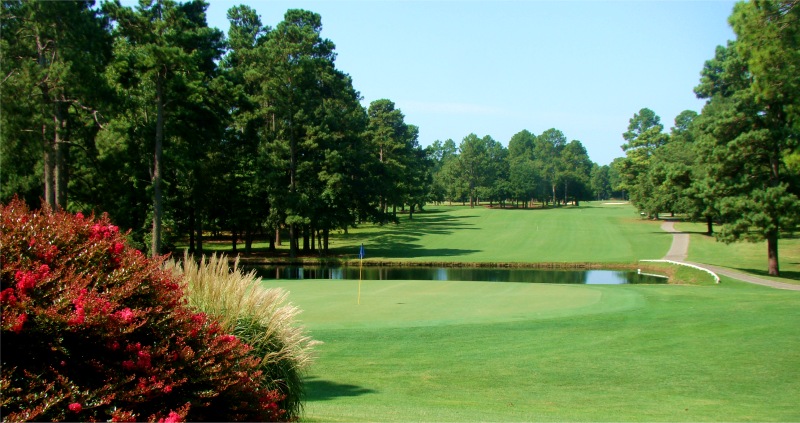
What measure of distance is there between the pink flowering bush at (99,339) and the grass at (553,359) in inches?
122

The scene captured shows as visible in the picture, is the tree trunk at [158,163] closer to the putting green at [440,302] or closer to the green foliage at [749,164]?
the putting green at [440,302]

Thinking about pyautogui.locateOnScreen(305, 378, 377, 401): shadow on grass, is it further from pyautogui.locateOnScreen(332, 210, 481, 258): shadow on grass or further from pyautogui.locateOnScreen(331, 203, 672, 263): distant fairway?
pyautogui.locateOnScreen(332, 210, 481, 258): shadow on grass

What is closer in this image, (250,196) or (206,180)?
(206,180)

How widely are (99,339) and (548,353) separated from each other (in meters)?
9.55

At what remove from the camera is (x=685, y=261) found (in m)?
41.5

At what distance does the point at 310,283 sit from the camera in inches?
939

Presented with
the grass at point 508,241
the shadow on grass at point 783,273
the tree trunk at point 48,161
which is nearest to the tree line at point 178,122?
the tree trunk at point 48,161

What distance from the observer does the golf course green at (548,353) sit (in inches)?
357

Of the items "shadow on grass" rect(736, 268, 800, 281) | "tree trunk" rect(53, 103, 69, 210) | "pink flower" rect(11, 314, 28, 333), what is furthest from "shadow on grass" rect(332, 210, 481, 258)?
"pink flower" rect(11, 314, 28, 333)

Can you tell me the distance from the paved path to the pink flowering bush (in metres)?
26.6

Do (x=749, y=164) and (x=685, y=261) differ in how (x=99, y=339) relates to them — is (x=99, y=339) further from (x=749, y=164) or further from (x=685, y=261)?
(x=685, y=261)

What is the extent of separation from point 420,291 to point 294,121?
27721 millimetres

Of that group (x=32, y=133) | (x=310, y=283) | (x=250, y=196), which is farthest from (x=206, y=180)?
(x=310, y=283)

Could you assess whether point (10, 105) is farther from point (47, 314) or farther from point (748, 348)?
point (748, 348)
